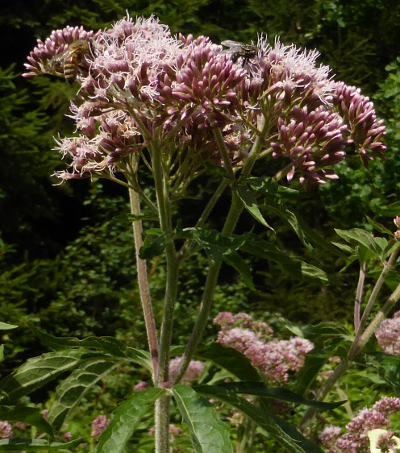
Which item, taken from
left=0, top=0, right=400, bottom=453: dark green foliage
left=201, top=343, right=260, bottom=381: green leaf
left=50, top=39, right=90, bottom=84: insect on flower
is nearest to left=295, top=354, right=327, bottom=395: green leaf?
left=201, top=343, right=260, bottom=381: green leaf

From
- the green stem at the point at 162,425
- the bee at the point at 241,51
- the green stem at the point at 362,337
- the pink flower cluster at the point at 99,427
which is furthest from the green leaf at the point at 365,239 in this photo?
the pink flower cluster at the point at 99,427

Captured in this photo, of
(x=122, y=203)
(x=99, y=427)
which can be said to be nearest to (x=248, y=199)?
(x=99, y=427)

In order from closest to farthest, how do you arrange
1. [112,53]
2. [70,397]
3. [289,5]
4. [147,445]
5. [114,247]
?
1. [112,53]
2. [70,397]
3. [147,445]
4. [114,247]
5. [289,5]

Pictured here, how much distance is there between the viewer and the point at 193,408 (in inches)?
48.5

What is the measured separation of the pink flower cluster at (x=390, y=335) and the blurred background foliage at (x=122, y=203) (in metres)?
2.23

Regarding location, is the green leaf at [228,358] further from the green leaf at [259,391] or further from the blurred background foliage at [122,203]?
the blurred background foliage at [122,203]

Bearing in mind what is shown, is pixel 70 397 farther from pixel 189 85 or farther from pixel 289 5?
pixel 289 5

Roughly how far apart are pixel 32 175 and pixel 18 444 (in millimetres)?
4590

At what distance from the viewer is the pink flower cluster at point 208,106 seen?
1254 millimetres

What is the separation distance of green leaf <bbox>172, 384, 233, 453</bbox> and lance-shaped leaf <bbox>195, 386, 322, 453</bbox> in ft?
0.20

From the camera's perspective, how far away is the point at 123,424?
3.94ft

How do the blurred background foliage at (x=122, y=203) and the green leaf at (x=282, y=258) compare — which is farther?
the blurred background foliage at (x=122, y=203)

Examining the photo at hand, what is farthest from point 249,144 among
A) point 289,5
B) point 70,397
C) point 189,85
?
point 289,5

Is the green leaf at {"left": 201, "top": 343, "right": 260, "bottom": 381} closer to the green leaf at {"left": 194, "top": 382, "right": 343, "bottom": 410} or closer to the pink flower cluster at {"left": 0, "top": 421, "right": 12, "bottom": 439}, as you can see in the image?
the green leaf at {"left": 194, "top": 382, "right": 343, "bottom": 410}
